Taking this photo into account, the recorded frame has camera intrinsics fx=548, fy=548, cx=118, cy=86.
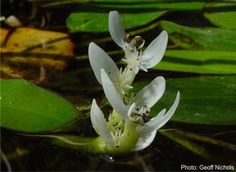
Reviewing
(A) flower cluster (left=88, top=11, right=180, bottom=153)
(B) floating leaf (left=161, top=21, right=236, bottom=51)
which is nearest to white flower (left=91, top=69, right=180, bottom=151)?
(A) flower cluster (left=88, top=11, right=180, bottom=153)

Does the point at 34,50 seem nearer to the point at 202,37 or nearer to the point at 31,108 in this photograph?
the point at 31,108

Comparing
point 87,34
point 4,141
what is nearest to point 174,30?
point 87,34

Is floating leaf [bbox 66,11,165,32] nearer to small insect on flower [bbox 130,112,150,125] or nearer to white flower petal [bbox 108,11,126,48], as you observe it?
white flower petal [bbox 108,11,126,48]

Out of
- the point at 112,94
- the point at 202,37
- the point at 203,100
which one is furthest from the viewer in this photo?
the point at 202,37

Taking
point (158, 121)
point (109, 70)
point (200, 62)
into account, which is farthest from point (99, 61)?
point (200, 62)

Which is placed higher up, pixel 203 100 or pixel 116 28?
pixel 116 28

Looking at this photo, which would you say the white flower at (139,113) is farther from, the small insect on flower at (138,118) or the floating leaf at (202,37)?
the floating leaf at (202,37)

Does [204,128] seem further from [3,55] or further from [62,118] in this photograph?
[3,55]
